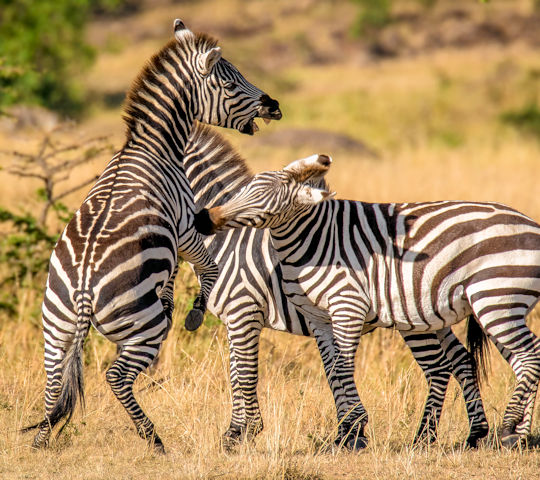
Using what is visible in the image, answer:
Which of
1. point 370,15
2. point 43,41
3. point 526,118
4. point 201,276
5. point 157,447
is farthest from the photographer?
point 370,15

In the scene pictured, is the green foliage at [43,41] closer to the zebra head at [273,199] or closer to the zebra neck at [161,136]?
the zebra neck at [161,136]

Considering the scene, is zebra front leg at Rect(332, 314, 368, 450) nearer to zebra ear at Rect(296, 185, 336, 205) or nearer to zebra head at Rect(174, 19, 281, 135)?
zebra ear at Rect(296, 185, 336, 205)

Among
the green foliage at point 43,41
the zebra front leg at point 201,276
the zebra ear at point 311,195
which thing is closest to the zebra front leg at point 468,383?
the zebra ear at point 311,195

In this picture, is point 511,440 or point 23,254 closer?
point 511,440

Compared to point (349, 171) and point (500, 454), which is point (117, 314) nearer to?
point (500, 454)

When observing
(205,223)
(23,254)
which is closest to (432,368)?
(205,223)

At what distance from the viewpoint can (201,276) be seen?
18.2 feet

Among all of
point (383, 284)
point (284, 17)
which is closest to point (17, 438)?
point (383, 284)

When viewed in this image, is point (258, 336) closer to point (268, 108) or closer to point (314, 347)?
point (268, 108)

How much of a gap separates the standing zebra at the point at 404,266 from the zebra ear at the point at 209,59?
961mm

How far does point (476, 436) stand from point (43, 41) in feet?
78.1

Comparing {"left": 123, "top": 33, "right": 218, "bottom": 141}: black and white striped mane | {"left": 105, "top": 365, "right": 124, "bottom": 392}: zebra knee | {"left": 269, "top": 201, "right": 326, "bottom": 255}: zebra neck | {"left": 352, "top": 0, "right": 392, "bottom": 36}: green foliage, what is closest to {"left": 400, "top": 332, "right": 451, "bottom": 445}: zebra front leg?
{"left": 269, "top": 201, "right": 326, "bottom": 255}: zebra neck

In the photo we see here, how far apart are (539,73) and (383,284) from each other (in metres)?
29.5

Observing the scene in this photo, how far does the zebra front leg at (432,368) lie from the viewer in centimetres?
566
